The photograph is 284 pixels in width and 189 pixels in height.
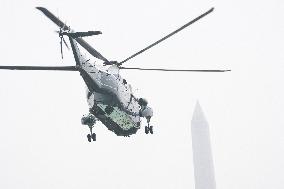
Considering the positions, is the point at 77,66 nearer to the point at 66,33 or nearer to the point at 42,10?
the point at 66,33

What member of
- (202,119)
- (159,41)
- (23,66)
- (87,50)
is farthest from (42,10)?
(202,119)

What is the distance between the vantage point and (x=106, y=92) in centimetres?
2220

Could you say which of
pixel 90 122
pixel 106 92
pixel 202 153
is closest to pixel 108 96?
pixel 106 92

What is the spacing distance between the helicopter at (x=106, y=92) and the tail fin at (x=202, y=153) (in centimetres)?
16031

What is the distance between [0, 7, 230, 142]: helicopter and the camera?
19.4 m

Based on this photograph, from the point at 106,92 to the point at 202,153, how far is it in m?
177

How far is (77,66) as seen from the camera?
20.2m

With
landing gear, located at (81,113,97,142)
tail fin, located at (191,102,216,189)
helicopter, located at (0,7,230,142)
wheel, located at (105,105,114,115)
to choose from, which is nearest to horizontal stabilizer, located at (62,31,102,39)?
helicopter, located at (0,7,230,142)

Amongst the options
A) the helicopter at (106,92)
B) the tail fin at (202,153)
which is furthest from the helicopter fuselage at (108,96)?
the tail fin at (202,153)

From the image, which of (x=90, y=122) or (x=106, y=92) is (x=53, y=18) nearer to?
(x=106, y=92)

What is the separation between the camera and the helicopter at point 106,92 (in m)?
19.4

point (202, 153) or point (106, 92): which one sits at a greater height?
point (106, 92)

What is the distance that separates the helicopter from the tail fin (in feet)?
526

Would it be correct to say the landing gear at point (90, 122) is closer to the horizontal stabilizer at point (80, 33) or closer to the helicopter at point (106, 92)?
the helicopter at point (106, 92)
